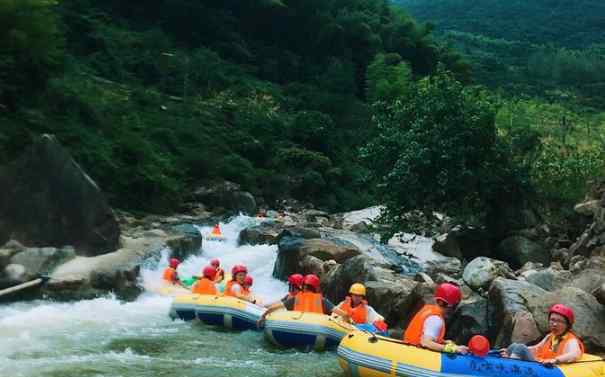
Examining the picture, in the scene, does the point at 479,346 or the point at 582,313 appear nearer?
the point at 479,346

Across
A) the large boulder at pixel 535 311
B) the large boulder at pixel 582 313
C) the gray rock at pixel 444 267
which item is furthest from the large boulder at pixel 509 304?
the gray rock at pixel 444 267

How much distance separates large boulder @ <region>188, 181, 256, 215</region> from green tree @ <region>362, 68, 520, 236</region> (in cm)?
1312

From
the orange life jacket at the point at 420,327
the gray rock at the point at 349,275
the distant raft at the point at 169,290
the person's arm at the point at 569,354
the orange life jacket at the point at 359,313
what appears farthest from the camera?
the distant raft at the point at 169,290

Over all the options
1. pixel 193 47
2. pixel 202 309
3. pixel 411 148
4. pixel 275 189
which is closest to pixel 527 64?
pixel 193 47

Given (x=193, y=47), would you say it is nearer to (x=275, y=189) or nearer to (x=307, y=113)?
(x=307, y=113)

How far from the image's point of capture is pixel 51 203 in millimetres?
14398

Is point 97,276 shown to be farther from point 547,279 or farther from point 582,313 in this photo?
point 582,313

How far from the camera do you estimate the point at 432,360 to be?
23.5 ft

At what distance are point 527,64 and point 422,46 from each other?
29598 millimetres

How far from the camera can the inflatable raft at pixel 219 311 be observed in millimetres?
11227

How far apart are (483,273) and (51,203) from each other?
889 cm

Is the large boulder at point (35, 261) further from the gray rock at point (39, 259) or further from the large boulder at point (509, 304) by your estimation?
the large boulder at point (509, 304)

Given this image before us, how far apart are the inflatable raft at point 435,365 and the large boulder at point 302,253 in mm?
7957

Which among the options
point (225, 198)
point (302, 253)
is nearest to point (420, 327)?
point (302, 253)
